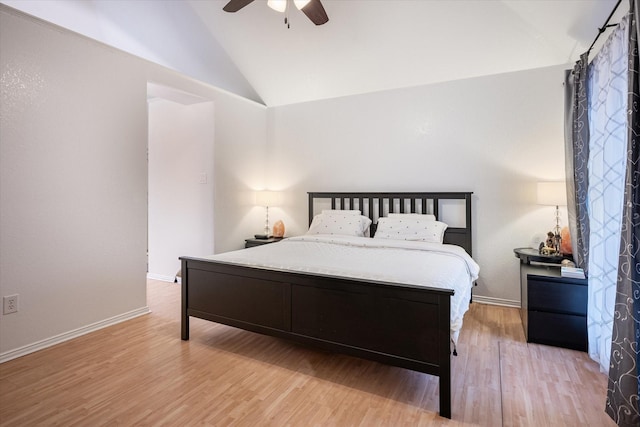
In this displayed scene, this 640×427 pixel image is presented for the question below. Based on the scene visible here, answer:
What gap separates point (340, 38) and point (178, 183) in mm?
2593

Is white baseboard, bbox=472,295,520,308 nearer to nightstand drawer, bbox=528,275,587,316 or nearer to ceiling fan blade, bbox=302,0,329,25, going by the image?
nightstand drawer, bbox=528,275,587,316

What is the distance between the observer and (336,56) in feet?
12.4

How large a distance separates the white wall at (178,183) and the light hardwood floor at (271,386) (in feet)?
5.58

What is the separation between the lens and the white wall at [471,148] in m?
3.25

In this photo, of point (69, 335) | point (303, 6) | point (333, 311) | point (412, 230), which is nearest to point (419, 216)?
point (412, 230)

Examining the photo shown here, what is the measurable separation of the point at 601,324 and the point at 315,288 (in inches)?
68.6

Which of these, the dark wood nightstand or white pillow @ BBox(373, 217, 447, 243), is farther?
the dark wood nightstand

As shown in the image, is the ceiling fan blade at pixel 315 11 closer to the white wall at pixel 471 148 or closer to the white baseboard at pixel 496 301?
the white wall at pixel 471 148

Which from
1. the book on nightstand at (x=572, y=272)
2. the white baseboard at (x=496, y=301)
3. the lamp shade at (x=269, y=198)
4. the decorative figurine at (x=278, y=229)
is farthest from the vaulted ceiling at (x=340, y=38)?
the white baseboard at (x=496, y=301)

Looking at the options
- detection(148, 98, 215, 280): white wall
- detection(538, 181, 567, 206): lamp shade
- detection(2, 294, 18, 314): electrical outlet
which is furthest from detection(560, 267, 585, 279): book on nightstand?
detection(2, 294, 18, 314): electrical outlet

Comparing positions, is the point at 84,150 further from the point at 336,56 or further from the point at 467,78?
the point at 467,78

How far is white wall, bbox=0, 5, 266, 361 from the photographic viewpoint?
7.50ft

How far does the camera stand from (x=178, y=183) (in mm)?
4293

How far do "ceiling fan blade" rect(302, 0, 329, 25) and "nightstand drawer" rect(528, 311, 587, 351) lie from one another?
8.94 feet
